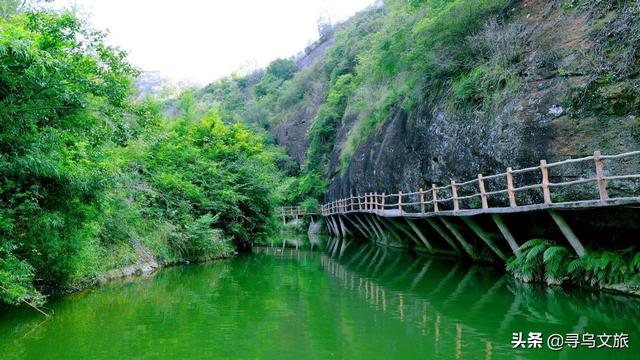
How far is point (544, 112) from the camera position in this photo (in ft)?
36.7

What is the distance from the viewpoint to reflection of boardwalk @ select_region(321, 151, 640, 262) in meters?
8.84

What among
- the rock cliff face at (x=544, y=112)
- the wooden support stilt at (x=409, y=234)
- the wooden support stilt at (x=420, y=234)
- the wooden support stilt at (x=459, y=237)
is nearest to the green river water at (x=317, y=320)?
the wooden support stilt at (x=459, y=237)

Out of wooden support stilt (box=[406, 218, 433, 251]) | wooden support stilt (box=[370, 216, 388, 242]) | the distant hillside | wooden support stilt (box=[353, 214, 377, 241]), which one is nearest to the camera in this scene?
the distant hillside

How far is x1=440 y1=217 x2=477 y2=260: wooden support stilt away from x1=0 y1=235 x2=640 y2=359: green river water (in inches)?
91.9

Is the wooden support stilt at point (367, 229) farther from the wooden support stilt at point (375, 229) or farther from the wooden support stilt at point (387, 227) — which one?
the wooden support stilt at point (387, 227)

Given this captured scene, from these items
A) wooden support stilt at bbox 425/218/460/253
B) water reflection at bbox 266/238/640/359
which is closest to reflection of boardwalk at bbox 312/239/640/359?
water reflection at bbox 266/238/640/359

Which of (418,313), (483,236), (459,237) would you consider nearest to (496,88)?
(483,236)

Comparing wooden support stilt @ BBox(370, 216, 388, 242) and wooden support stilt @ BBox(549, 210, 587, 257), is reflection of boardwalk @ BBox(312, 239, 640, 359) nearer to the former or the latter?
wooden support stilt @ BBox(549, 210, 587, 257)

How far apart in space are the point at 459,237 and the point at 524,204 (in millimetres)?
3167

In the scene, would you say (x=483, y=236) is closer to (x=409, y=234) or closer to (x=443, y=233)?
(x=443, y=233)

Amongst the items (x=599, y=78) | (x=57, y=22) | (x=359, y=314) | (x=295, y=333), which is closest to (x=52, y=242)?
(x=57, y=22)

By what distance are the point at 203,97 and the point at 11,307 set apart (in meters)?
77.9

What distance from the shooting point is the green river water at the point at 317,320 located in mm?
5980

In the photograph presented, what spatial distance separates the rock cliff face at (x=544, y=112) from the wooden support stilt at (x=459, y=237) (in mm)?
1363
